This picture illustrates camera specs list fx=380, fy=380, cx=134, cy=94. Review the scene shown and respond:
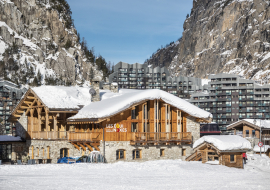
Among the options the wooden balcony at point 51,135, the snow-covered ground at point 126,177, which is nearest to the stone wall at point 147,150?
the snow-covered ground at point 126,177

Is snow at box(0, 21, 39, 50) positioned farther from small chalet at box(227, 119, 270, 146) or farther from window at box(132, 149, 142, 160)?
window at box(132, 149, 142, 160)

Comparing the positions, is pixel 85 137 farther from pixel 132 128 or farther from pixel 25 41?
pixel 25 41

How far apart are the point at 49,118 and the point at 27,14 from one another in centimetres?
14836

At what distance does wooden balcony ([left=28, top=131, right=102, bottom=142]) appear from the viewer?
33.0 m

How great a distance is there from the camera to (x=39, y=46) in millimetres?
174000

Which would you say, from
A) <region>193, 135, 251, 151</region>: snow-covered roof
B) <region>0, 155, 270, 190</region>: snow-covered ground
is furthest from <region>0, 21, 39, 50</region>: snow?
<region>0, 155, 270, 190</region>: snow-covered ground

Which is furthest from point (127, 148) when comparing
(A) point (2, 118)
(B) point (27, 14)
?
(B) point (27, 14)

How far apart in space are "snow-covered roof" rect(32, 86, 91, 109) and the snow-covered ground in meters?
14.1

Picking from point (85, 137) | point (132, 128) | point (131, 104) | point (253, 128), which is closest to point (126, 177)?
point (131, 104)

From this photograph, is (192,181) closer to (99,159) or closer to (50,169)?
(50,169)

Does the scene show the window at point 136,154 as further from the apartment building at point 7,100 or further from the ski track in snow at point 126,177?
the apartment building at point 7,100

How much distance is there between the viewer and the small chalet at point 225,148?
90.2 ft

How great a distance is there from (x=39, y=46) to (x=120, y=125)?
149 m

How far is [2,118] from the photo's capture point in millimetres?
115312
